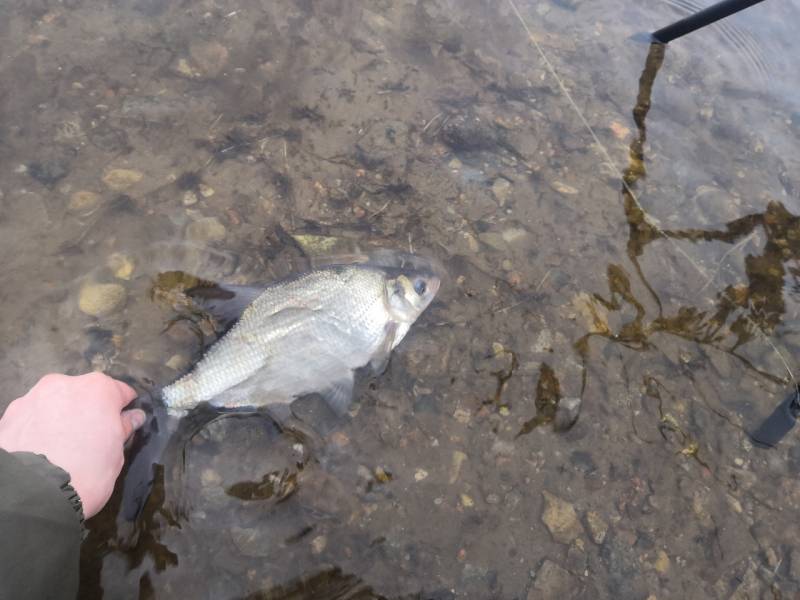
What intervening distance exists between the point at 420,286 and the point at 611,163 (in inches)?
104

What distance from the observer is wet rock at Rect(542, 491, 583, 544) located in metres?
3.40

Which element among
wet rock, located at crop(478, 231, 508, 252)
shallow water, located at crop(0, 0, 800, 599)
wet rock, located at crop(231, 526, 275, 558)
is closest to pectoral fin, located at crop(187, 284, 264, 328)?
shallow water, located at crop(0, 0, 800, 599)

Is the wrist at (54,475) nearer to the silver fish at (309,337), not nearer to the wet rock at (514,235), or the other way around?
the silver fish at (309,337)

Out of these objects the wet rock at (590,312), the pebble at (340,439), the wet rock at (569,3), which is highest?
the wet rock at (569,3)

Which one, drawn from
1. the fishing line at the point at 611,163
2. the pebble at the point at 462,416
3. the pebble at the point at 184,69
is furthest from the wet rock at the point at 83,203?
the fishing line at the point at 611,163

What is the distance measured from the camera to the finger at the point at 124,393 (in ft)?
10.1

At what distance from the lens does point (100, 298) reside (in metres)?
3.76

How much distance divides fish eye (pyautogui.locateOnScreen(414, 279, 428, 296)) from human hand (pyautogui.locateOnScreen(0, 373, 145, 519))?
1.97m

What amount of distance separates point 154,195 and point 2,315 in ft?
4.49

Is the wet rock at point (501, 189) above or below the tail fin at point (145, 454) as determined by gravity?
above

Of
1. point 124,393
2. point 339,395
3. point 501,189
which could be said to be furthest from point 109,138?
point 501,189

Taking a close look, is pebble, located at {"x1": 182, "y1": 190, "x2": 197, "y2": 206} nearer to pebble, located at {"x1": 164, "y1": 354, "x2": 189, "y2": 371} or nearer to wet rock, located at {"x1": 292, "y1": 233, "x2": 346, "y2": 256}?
wet rock, located at {"x1": 292, "y1": 233, "x2": 346, "y2": 256}

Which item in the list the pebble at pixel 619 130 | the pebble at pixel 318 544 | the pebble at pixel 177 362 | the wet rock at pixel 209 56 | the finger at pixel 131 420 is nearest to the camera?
the finger at pixel 131 420

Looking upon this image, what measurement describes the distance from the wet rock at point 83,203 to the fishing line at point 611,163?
450 cm
